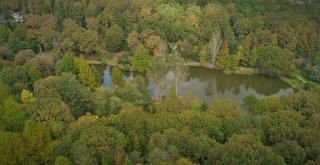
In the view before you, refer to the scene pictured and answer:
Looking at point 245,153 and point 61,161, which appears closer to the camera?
point 61,161

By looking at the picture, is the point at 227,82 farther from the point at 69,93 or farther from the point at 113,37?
the point at 69,93

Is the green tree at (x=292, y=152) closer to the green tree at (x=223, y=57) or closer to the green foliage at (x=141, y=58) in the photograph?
the green tree at (x=223, y=57)

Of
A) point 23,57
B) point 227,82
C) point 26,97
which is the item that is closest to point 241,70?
point 227,82

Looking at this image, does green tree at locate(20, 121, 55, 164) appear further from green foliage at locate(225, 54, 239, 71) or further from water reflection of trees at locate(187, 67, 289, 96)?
→ green foliage at locate(225, 54, 239, 71)

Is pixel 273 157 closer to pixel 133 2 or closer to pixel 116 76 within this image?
pixel 116 76

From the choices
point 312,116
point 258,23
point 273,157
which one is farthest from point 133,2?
point 273,157

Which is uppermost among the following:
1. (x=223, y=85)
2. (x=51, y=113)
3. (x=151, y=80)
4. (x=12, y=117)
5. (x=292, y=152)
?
(x=151, y=80)

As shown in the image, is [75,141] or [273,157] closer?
[273,157]
